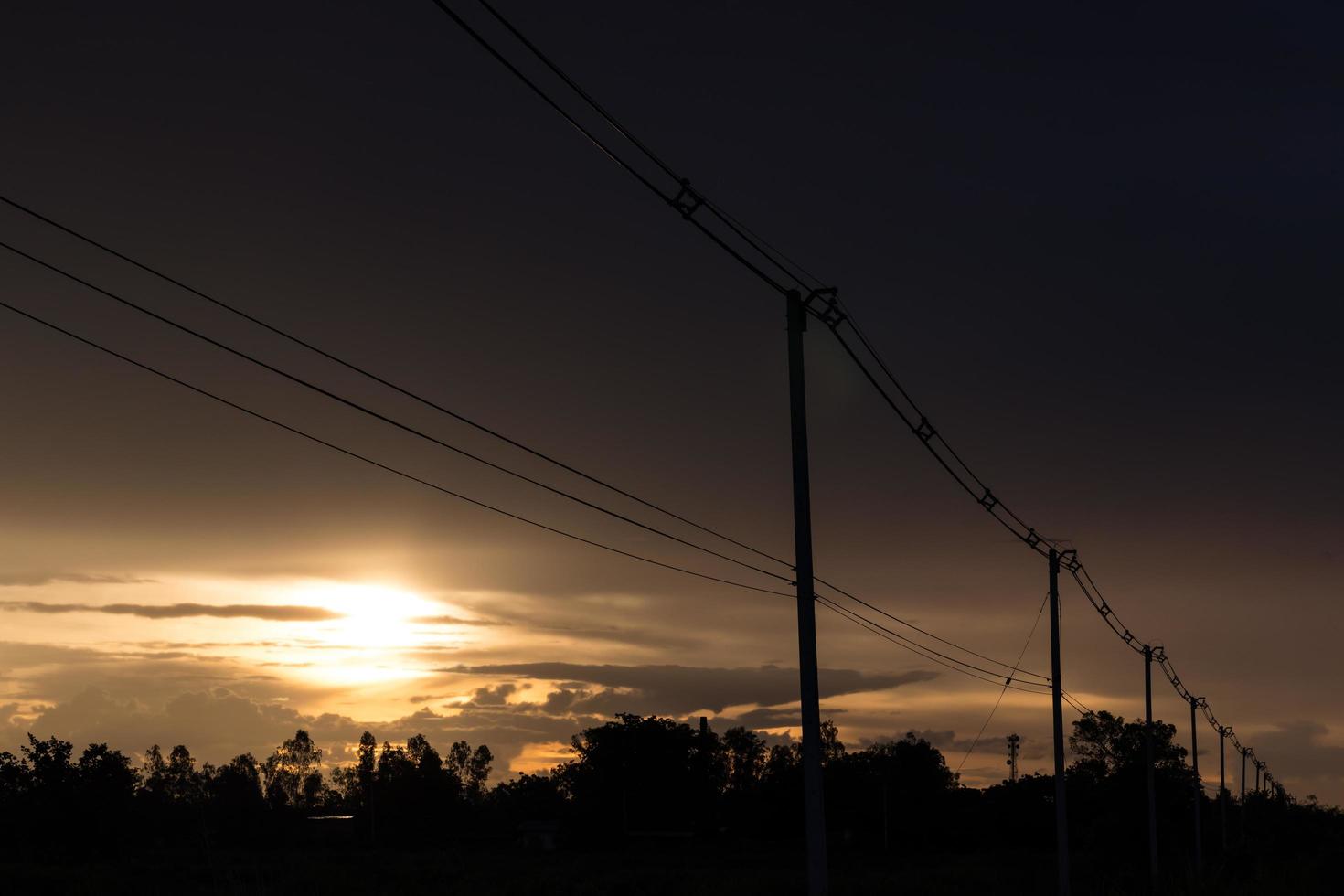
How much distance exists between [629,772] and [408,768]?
45.8 metres

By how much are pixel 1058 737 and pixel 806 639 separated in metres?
25.1

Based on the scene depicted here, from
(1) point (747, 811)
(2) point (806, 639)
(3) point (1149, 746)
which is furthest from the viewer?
(1) point (747, 811)

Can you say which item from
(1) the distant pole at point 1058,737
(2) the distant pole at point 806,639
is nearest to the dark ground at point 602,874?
(1) the distant pole at point 1058,737

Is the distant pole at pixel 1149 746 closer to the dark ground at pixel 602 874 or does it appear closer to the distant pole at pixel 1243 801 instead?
the dark ground at pixel 602 874

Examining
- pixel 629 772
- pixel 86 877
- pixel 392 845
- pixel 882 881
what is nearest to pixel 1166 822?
pixel 629 772

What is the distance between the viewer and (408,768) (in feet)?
495

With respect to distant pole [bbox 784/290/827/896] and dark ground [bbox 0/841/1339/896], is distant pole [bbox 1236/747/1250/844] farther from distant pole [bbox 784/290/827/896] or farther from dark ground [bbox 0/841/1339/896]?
distant pole [bbox 784/290/827/896]

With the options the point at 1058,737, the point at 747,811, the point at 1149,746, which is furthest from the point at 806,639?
the point at 747,811

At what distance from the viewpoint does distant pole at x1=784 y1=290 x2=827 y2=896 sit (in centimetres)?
1977

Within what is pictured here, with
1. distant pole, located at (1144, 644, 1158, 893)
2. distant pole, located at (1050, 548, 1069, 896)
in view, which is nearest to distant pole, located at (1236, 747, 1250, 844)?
distant pole, located at (1144, 644, 1158, 893)

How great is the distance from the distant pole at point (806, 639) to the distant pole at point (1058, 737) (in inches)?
867

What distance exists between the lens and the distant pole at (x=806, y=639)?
1977 centimetres

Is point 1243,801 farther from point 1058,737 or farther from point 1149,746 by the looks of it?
point 1058,737

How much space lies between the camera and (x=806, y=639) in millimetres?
20562
